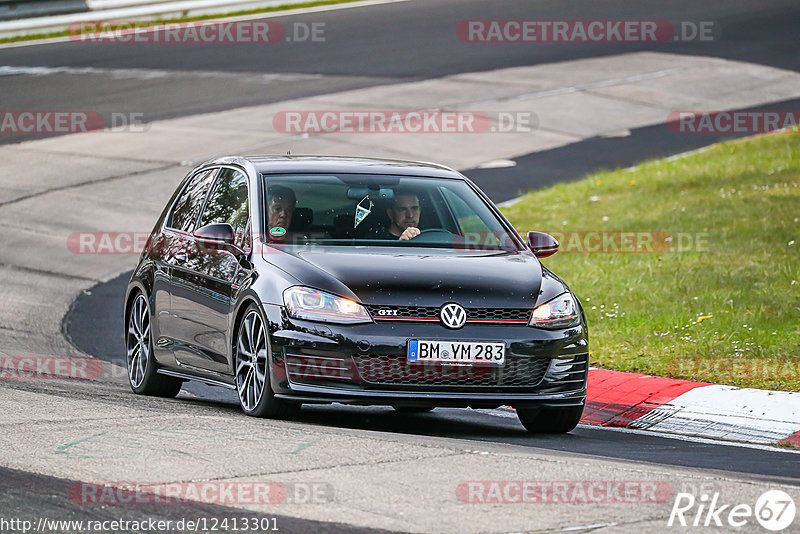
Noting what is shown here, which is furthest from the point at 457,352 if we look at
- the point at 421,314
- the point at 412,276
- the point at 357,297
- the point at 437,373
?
Answer: the point at 357,297

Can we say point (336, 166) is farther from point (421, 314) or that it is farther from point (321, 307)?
point (421, 314)

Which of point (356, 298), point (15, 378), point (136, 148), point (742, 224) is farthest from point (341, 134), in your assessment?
point (356, 298)

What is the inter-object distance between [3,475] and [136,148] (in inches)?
670

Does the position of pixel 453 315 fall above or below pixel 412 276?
below

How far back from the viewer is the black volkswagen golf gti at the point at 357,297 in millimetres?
8125

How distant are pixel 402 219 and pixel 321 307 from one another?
1290mm

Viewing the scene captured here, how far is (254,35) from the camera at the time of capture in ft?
109

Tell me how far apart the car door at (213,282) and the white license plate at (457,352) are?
1.32 m

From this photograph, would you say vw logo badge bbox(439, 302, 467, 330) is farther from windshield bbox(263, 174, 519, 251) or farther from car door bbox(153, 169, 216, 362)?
car door bbox(153, 169, 216, 362)

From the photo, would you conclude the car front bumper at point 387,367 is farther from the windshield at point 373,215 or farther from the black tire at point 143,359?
the black tire at point 143,359

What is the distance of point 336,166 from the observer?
9.58 m

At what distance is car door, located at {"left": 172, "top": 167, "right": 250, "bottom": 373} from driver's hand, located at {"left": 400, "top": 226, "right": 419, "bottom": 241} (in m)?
0.97

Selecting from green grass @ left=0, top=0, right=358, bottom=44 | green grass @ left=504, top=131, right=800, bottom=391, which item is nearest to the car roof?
green grass @ left=504, top=131, right=800, bottom=391

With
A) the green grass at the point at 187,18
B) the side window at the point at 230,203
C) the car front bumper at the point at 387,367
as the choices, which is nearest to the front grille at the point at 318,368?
the car front bumper at the point at 387,367
